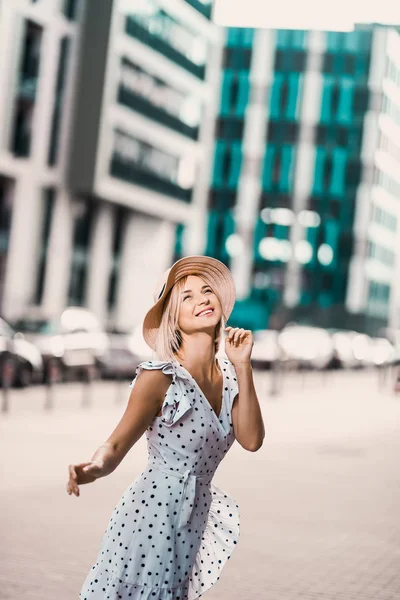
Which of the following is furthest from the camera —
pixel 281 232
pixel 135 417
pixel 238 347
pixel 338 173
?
pixel 338 173

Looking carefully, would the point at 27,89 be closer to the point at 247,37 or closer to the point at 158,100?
the point at 158,100

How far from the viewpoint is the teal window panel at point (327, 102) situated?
100812 millimetres

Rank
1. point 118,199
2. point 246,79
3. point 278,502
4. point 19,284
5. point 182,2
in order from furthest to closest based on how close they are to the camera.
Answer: point 246,79, point 182,2, point 118,199, point 19,284, point 278,502

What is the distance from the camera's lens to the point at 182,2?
57125 mm

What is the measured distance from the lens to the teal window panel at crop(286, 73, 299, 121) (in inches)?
3939

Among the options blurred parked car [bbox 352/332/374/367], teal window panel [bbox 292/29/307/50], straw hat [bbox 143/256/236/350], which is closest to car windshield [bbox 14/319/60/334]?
straw hat [bbox 143/256/236/350]

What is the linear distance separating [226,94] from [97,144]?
5197 centimetres

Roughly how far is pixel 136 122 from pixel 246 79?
46.6m

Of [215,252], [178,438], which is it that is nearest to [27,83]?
[178,438]

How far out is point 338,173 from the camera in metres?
102

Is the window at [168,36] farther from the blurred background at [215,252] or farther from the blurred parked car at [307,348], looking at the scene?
the blurred parked car at [307,348]

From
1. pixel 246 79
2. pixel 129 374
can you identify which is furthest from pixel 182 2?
pixel 246 79

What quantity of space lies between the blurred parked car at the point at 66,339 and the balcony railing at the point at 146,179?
2100 cm

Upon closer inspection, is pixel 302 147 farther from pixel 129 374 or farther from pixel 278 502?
pixel 278 502
